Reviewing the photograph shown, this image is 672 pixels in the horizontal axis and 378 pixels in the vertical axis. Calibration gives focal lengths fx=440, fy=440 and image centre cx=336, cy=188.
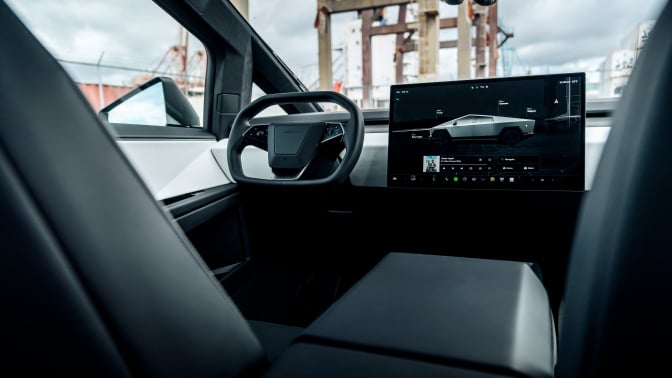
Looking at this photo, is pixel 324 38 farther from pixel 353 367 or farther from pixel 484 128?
pixel 353 367

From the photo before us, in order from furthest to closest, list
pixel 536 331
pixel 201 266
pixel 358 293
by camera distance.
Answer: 1. pixel 358 293
2. pixel 536 331
3. pixel 201 266

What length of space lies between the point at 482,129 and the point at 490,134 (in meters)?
0.03

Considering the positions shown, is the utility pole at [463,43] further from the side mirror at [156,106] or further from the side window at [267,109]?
the side mirror at [156,106]

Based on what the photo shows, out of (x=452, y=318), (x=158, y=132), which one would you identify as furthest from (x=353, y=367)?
(x=158, y=132)

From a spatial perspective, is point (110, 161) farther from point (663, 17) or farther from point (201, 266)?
point (663, 17)

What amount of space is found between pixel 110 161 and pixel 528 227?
1.78 metres

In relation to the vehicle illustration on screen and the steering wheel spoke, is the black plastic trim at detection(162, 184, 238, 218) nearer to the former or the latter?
the steering wheel spoke

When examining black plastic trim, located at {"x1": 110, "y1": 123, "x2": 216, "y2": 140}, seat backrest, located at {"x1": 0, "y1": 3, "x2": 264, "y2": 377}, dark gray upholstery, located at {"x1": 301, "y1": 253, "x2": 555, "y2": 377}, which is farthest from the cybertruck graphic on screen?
seat backrest, located at {"x1": 0, "y1": 3, "x2": 264, "y2": 377}

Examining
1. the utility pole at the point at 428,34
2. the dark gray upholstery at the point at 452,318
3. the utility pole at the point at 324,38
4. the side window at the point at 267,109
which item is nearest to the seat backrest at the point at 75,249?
the dark gray upholstery at the point at 452,318

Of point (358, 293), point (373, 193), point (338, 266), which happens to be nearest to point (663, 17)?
point (358, 293)

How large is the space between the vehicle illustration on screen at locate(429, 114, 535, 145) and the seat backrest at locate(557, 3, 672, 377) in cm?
126

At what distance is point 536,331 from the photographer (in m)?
0.69

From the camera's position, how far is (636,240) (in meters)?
0.33

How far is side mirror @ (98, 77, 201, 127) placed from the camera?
1690 millimetres
